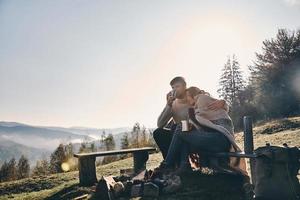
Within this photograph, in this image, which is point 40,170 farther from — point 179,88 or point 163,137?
point 179,88

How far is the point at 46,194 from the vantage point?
7430mm

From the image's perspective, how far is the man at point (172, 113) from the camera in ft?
20.3

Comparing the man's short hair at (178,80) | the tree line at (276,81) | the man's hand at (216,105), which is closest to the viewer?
the man's hand at (216,105)

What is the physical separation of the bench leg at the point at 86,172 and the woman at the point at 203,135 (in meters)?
2.89

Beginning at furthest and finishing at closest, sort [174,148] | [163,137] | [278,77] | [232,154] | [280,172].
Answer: [278,77] < [163,137] < [174,148] < [232,154] < [280,172]

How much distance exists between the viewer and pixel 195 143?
5574 millimetres

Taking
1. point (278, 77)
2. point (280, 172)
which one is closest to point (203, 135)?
point (280, 172)

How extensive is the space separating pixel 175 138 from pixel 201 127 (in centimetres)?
49

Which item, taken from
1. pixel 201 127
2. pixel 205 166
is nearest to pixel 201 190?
pixel 205 166

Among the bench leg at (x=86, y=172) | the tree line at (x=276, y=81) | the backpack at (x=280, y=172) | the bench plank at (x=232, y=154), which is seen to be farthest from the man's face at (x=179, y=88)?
the tree line at (x=276, y=81)

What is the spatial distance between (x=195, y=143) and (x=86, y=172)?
11.3 ft

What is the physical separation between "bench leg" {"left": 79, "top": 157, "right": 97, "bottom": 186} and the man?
7.67 ft

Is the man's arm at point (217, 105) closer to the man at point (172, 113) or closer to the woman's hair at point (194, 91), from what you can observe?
the woman's hair at point (194, 91)

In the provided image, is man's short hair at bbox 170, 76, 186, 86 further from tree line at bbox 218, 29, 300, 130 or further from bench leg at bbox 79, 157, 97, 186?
tree line at bbox 218, 29, 300, 130
